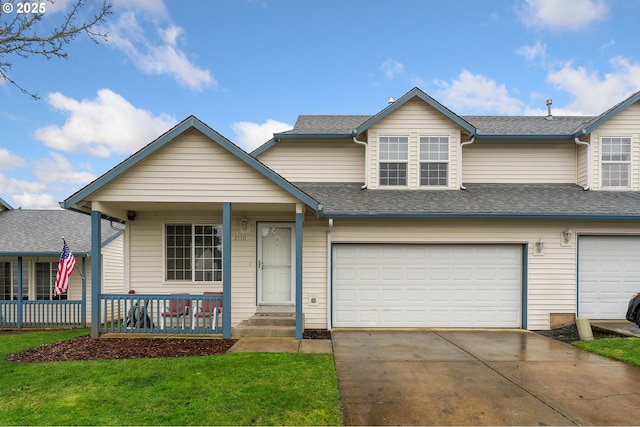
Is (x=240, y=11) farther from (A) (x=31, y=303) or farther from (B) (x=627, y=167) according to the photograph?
(B) (x=627, y=167)

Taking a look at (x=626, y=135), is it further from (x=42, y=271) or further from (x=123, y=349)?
(x=42, y=271)

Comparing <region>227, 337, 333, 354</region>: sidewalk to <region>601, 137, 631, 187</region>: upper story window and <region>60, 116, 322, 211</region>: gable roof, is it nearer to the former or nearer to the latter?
<region>60, 116, 322, 211</region>: gable roof

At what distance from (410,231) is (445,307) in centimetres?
219

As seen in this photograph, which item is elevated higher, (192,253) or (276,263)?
(192,253)

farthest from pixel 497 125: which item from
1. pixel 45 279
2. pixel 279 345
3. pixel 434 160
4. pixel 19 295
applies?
Answer: pixel 19 295

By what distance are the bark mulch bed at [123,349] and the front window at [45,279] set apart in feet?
17.2

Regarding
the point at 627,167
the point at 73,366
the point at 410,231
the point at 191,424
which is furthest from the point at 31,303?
the point at 627,167

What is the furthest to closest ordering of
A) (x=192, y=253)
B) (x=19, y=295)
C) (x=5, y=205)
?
(x=5, y=205) < (x=19, y=295) < (x=192, y=253)

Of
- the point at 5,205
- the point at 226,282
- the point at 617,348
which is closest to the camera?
the point at 617,348

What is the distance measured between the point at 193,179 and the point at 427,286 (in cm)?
638

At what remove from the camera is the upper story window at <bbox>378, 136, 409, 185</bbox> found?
35.1ft

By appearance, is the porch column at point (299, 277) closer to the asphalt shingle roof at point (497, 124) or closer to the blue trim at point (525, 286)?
the asphalt shingle roof at point (497, 124)

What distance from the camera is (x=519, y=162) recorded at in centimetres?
1115

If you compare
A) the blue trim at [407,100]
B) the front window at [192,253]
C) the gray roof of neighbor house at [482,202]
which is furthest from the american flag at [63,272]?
the blue trim at [407,100]
